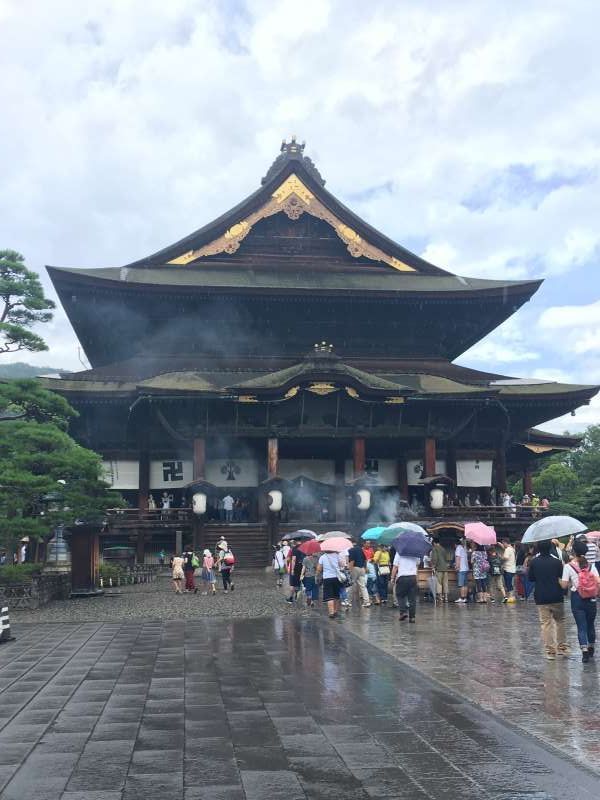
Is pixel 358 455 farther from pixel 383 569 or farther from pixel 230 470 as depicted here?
pixel 383 569

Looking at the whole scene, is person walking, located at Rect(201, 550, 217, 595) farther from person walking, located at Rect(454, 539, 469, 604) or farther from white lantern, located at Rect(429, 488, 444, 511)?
white lantern, located at Rect(429, 488, 444, 511)

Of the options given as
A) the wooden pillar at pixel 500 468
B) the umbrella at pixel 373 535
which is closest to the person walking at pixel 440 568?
the umbrella at pixel 373 535

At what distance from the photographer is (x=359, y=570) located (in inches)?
741

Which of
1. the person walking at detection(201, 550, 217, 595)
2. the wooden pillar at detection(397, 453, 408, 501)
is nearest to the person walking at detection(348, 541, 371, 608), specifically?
the person walking at detection(201, 550, 217, 595)

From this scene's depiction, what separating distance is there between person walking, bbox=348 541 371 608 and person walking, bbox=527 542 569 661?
25.8 feet

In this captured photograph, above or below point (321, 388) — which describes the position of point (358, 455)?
below

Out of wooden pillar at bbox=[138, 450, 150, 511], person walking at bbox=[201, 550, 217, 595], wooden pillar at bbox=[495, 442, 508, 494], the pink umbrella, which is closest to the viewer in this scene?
the pink umbrella

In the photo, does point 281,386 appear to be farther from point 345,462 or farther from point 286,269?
point 286,269

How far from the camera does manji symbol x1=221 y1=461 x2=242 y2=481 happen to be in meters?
35.3

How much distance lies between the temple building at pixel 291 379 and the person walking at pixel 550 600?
20109 mm

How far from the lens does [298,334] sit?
38625mm

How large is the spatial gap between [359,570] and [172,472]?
1816cm

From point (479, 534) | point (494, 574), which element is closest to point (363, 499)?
point (494, 574)

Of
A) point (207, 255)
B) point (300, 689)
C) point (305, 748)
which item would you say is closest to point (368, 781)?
point (305, 748)
